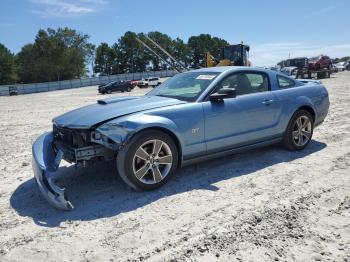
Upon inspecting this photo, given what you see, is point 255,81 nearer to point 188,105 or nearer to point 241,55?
point 188,105

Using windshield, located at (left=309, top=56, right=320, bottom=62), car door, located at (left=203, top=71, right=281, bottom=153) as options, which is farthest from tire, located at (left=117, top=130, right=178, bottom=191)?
windshield, located at (left=309, top=56, right=320, bottom=62)

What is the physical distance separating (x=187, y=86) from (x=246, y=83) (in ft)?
3.09

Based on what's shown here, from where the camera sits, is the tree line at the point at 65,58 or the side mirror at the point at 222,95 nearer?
the side mirror at the point at 222,95

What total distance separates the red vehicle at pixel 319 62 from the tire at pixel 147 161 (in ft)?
96.1

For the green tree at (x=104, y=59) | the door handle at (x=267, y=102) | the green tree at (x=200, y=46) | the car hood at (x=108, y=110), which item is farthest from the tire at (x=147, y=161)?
the green tree at (x=200, y=46)

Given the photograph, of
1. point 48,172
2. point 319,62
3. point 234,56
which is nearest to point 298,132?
point 48,172

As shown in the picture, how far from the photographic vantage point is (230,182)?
15.6 ft

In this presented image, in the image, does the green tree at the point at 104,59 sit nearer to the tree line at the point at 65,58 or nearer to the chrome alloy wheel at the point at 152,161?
the tree line at the point at 65,58

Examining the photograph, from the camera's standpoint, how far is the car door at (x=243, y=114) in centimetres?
496

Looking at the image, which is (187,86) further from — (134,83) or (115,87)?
(134,83)

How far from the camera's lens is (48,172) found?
13.5 ft

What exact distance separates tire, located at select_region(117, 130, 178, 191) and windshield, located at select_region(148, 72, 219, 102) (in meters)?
0.83

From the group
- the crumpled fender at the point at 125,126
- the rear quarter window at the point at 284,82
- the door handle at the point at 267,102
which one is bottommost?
the crumpled fender at the point at 125,126

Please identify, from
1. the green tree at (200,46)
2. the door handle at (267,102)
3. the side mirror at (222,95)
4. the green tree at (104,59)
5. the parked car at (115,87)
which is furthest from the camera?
the green tree at (200,46)
